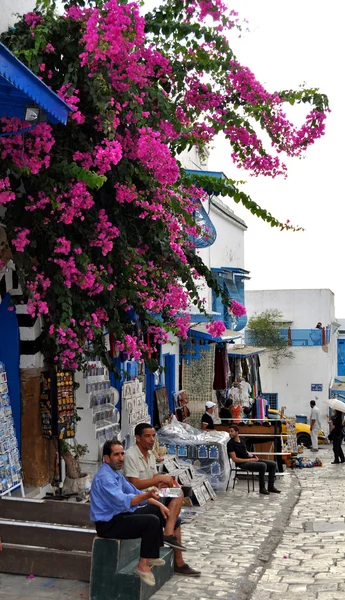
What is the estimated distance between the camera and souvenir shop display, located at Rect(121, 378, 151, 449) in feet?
47.5

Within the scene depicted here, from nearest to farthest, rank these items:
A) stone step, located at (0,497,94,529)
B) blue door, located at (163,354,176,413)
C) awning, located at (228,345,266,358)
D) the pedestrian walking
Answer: stone step, located at (0,497,94,529)
blue door, located at (163,354,176,413)
the pedestrian walking
awning, located at (228,345,266,358)

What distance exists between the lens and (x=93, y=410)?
12.2 metres

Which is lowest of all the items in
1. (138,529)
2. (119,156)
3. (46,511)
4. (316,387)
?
(46,511)

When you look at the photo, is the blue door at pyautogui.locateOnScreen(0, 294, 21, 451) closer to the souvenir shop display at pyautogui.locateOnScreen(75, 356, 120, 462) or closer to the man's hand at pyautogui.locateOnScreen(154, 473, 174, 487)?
the souvenir shop display at pyautogui.locateOnScreen(75, 356, 120, 462)

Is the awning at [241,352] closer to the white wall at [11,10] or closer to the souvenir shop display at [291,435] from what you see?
the souvenir shop display at [291,435]

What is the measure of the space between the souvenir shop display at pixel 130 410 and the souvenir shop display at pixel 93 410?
149 cm

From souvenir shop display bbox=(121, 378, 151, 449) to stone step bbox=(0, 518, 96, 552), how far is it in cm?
632

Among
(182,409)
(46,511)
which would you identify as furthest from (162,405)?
(46,511)

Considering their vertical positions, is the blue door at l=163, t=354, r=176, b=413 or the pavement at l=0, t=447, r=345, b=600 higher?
the blue door at l=163, t=354, r=176, b=413

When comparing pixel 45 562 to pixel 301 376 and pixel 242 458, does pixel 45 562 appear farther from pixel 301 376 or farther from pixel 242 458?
pixel 301 376

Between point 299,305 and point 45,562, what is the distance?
38.9 metres

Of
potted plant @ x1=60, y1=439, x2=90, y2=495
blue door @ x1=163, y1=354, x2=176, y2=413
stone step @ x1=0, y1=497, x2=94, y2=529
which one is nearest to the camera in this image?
stone step @ x1=0, y1=497, x2=94, y2=529

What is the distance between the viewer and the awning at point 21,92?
588 centimetres

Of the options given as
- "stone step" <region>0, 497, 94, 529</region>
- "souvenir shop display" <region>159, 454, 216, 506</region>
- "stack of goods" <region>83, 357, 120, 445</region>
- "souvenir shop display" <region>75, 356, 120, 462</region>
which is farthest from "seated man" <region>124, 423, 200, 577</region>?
"souvenir shop display" <region>159, 454, 216, 506</region>
